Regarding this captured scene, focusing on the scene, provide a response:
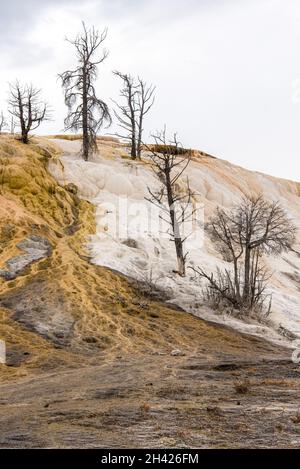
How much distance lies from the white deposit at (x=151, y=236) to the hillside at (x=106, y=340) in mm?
102

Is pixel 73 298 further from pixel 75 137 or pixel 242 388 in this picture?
pixel 75 137

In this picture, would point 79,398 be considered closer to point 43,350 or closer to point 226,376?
point 226,376

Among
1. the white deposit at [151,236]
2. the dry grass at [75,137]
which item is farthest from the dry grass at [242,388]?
the dry grass at [75,137]

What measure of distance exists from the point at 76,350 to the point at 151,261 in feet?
27.2

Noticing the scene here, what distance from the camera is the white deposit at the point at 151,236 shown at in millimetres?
19625

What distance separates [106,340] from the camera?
1510 cm

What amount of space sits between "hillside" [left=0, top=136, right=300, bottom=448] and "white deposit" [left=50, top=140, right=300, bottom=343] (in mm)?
102

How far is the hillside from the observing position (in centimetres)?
678

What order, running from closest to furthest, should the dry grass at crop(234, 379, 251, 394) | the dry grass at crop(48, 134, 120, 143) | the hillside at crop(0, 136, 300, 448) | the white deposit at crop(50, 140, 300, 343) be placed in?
the hillside at crop(0, 136, 300, 448), the dry grass at crop(234, 379, 251, 394), the white deposit at crop(50, 140, 300, 343), the dry grass at crop(48, 134, 120, 143)

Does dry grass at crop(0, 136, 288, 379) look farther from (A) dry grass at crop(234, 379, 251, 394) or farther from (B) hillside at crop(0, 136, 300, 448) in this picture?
(A) dry grass at crop(234, 379, 251, 394)

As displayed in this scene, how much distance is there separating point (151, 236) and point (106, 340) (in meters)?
9.98

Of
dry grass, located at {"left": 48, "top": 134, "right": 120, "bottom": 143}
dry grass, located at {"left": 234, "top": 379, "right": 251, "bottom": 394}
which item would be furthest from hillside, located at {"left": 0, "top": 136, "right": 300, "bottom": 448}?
dry grass, located at {"left": 48, "top": 134, "right": 120, "bottom": 143}

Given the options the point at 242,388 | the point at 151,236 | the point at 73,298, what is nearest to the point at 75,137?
the point at 151,236

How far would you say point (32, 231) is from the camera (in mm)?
21672
